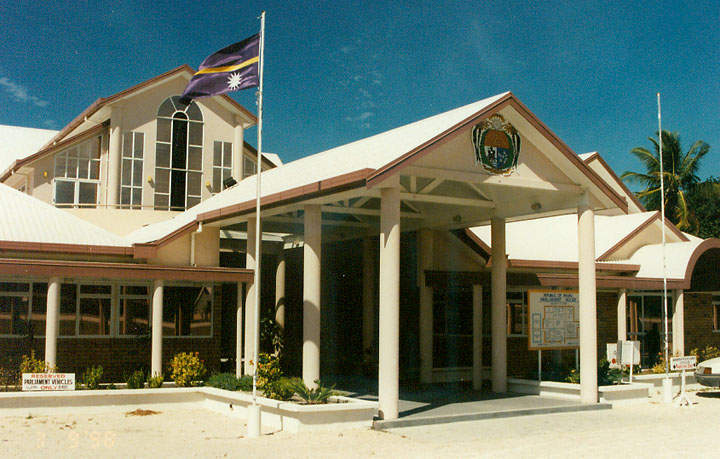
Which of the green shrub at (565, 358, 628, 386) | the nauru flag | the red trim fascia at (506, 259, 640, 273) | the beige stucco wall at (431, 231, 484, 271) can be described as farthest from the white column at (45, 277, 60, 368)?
the green shrub at (565, 358, 628, 386)

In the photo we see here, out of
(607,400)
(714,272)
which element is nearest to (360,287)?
(607,400)

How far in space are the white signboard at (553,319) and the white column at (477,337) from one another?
163cm

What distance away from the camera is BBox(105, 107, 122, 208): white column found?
27.7m

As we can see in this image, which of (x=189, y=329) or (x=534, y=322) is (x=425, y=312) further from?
(x=189, y=329)

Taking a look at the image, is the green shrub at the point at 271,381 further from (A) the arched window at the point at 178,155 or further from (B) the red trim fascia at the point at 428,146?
(A) the arched window at the point at 178,155

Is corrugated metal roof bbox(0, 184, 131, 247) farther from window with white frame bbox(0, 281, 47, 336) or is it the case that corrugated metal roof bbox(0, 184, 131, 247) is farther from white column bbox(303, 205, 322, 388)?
white column bbox(303, 205, 322, 388)

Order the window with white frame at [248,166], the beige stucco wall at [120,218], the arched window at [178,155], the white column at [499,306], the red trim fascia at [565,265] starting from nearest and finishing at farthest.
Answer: the white column at [499,306] < the red trim fascia at [565,265] < the beige stucco wall at [120,218] < the arched window at [178,155] < the window with white frame at [248,166]

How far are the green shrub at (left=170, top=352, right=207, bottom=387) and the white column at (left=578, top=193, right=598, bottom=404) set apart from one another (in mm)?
8258

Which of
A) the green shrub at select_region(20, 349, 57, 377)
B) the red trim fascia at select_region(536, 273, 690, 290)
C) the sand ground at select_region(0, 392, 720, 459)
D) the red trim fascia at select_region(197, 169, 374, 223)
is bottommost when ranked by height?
the sand ground at select_region(0, 392, 720, 459)

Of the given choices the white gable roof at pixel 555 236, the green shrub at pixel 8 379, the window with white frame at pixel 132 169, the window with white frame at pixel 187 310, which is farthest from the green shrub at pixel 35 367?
the window with white frame at pixel 132 169

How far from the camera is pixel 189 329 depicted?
19594 mm

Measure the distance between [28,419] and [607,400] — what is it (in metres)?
11.8

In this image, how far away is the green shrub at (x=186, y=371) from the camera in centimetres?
1648

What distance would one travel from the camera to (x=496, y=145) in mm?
15148
